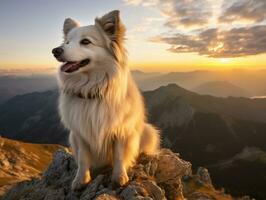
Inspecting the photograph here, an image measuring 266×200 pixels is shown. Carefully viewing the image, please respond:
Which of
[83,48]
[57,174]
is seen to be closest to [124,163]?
[83,48]

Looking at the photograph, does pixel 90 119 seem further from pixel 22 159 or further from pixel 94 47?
pixel 22 159

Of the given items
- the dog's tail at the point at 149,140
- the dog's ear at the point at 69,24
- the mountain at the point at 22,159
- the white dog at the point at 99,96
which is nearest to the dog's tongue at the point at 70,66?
the white dog at the point at 99,96

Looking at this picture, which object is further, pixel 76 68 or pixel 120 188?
pixel 120 188

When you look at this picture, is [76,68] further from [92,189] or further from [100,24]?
[92,189]

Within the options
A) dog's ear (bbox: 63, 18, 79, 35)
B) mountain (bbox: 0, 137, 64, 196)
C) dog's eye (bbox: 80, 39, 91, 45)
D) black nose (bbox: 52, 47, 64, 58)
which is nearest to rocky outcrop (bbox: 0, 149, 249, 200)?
black nose (bbox: 52, 47, 64, 58)

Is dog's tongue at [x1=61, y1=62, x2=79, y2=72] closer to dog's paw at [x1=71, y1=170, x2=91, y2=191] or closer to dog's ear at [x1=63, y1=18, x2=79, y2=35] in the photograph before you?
dog's ear at [x1=63, y1=18, x2=79, y2=35]

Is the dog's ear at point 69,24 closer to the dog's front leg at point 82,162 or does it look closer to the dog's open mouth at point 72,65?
the dog's open mouth at point 72,65
